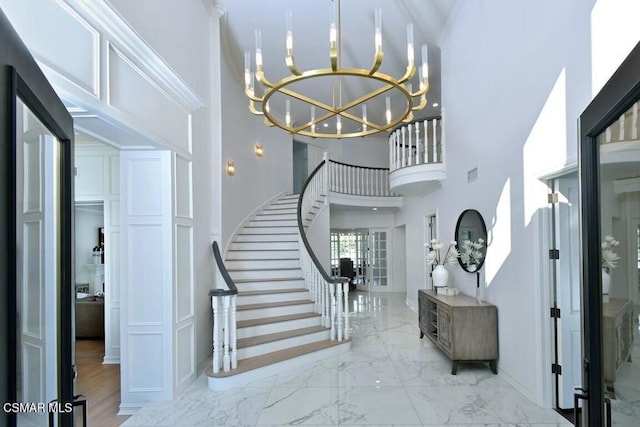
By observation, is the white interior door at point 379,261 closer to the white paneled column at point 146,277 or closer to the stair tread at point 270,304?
the stair tread at point 270,304

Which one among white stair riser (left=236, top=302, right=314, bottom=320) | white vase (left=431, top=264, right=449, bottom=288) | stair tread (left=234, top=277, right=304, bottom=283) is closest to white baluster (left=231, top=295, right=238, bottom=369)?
white stair riser (left=236, top=302, right=314, bottom=320)

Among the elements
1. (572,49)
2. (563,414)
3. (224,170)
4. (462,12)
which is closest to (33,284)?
(572,49)

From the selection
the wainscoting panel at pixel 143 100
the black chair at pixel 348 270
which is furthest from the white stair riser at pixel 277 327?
the black chair at pixel 348 270

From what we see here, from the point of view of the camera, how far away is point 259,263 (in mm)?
5973

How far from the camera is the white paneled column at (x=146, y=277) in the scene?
134 inches

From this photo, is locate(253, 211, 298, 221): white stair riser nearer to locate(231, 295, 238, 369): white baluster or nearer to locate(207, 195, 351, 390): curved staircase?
locate(207, 195, 351, 390): curved staircase

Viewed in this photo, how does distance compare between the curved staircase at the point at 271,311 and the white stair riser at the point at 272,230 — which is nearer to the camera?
the curved staircase at the point at 271,311

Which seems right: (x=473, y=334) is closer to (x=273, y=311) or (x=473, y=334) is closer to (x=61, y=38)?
(x=273, y=311)

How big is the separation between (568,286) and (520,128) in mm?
1528

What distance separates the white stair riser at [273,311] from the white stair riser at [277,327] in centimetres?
21

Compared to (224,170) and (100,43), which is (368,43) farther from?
(100,43)

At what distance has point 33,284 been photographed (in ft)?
4.01

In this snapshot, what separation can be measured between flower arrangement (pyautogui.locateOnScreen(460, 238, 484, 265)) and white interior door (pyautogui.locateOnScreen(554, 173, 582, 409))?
44.0 inches

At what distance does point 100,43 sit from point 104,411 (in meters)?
3.18
